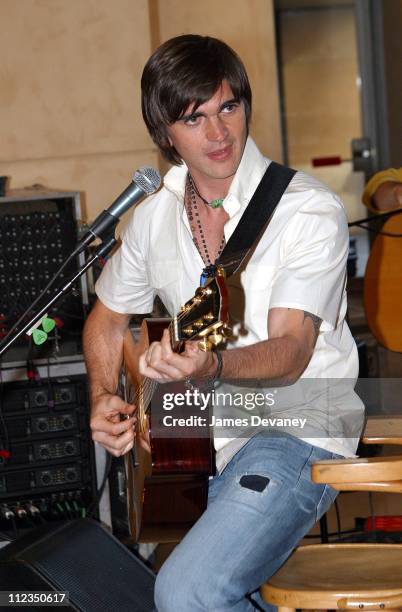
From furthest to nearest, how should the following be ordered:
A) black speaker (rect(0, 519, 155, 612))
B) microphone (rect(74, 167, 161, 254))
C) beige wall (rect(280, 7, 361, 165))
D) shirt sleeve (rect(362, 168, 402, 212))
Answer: beige wall (rect(280, 7, 361, 165)) → shirt sleeve (rect(362, 168, 402, 212)) → black speaker (rect(0, 519, 155, 612)) → microphone (rect(74, 167, 161, 254))

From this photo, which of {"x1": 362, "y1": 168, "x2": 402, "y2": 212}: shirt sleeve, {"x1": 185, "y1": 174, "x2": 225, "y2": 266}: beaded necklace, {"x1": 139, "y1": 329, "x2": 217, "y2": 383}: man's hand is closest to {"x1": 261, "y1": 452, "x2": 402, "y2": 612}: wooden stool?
{"x1": 139, "y1": 329, "x2": 217, "y2": 383}: man's hand

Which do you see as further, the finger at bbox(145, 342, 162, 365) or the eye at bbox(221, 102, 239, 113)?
the eye at bbox(221, 102, 239, 113)

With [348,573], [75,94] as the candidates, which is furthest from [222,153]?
[75,94]

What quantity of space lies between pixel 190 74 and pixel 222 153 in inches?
7.2

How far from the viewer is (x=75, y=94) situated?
454 centimetres

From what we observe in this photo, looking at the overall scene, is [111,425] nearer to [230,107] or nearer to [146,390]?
[146,390]

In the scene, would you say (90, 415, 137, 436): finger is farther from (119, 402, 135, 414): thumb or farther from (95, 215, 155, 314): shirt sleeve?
(95, 215, 155, 314): shirt sleeve

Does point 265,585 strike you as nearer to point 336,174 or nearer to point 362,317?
point 362,317

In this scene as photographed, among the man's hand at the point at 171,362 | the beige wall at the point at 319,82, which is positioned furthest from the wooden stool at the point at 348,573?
the beige wall at the point at 319,82

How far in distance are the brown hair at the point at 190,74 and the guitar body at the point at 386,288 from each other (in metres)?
1.90

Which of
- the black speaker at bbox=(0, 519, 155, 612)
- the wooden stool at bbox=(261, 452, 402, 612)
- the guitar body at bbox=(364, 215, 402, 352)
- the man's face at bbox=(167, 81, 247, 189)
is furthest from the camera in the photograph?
the guitar body at bbox=(364, 215, 402, 352)

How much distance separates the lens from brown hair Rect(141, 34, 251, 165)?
216cm

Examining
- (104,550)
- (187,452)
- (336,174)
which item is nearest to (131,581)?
(104,550)

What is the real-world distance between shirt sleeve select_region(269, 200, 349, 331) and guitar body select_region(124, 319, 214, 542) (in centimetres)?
26
